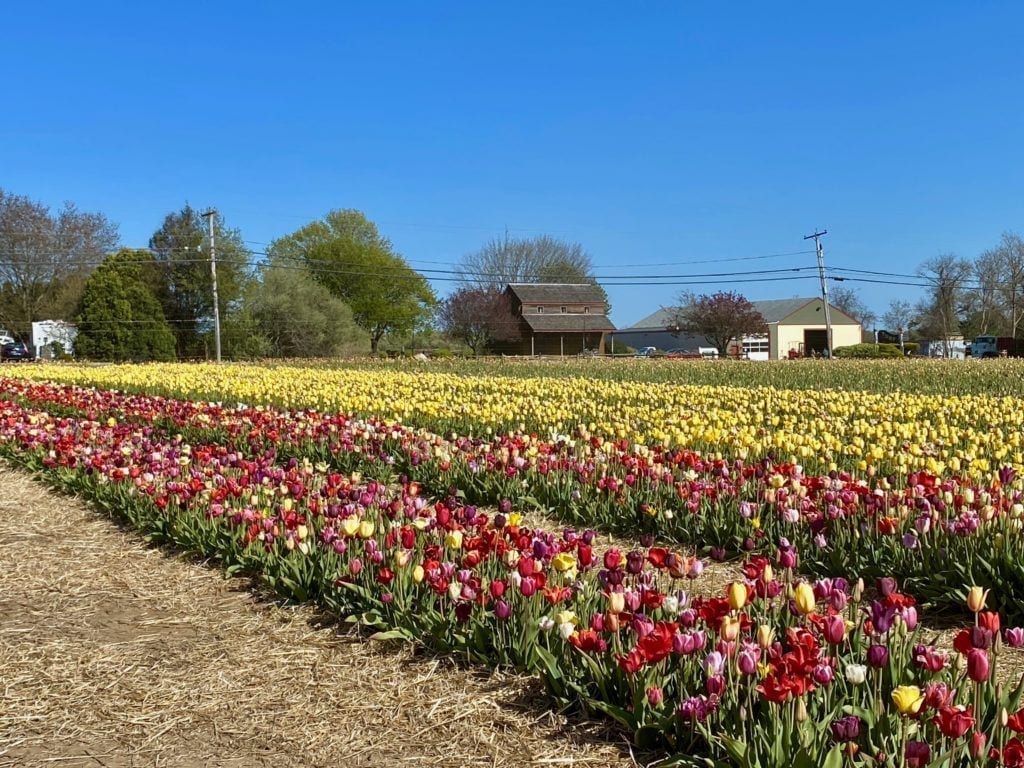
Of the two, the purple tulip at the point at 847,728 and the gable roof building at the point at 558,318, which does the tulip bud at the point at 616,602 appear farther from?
the gable roof building at the point at 558,318

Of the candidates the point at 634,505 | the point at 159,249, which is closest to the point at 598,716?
the point at 634,505

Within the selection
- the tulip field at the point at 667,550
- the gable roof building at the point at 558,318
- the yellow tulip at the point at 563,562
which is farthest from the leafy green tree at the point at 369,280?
the yellow tulip at the point at 563,562

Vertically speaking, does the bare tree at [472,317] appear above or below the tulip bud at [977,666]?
above

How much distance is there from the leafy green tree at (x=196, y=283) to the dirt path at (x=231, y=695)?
1860 inches

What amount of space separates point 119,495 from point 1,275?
2071 inches

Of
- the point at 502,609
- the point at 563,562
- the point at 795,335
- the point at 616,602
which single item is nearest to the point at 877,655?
the point at 616,602

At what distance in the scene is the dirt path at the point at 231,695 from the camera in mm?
2955

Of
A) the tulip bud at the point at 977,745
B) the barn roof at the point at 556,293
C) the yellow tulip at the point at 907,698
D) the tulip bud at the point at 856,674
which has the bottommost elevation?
the tulip bud at the point at 977,745

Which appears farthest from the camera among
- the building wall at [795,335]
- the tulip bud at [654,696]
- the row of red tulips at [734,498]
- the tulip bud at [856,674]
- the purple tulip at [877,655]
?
the building wall at [795,335]

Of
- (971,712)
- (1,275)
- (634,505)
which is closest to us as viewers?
(971,712)

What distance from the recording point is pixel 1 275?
167 feet

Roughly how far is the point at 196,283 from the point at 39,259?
394 inches

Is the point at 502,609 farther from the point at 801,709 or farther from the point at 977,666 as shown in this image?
the point at 977,666

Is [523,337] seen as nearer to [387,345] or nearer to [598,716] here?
[387,345]
